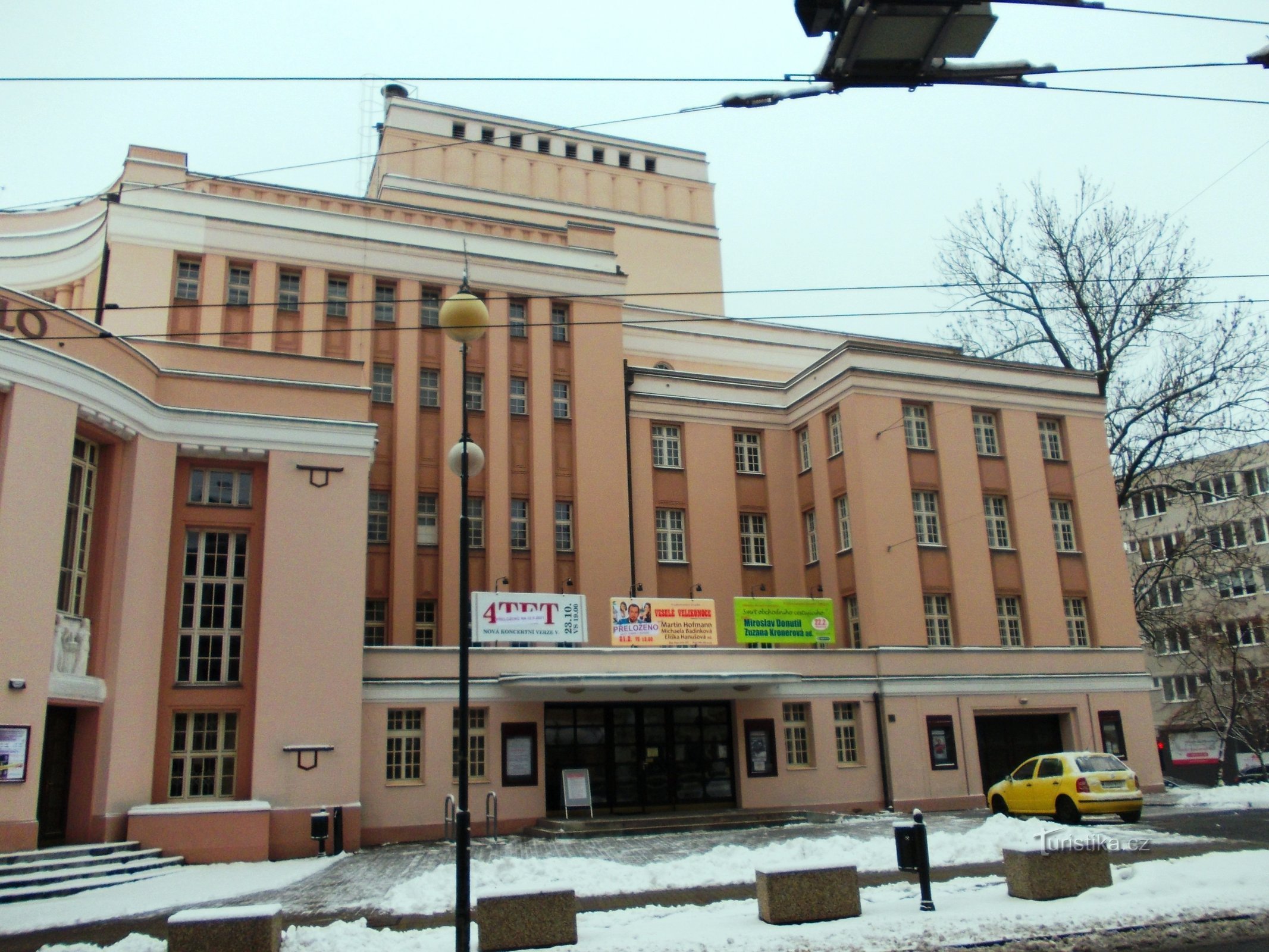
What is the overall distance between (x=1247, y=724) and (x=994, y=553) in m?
23.4

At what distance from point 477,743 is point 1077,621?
19.7 metres

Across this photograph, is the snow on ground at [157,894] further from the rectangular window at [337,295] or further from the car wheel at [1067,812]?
the rectangular window at [337,295]

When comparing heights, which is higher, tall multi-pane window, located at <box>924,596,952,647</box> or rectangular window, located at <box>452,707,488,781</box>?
tall multi-pane window, located at <box>924,596,952,647</box>

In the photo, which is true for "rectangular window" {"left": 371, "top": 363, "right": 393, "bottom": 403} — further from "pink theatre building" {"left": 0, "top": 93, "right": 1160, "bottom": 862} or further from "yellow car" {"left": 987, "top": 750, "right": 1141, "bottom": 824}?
"yellow car" {"left": 987, "top": 750, "right": 1141, "bottom": 824}

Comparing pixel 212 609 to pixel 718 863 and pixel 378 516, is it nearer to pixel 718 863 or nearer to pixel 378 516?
pixel 378 516

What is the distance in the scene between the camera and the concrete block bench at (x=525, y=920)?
36.2 ft

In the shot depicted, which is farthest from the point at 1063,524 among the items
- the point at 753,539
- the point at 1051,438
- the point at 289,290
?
the point at 289,290

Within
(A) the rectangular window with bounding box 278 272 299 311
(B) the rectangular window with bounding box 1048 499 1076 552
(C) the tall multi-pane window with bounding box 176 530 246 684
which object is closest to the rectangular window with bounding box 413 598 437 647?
(C) the tall multi-pane window with bounding box 176 530 246 684

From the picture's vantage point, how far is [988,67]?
356 inches

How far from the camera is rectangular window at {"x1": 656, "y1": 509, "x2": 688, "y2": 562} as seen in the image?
33.9 m

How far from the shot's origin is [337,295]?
3209cm

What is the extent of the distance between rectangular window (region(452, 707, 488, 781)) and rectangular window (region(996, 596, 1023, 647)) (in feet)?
53.4

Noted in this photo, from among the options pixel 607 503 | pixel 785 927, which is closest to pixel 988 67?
pixel 785 927

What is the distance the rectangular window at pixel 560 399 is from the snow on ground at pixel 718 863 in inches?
692
